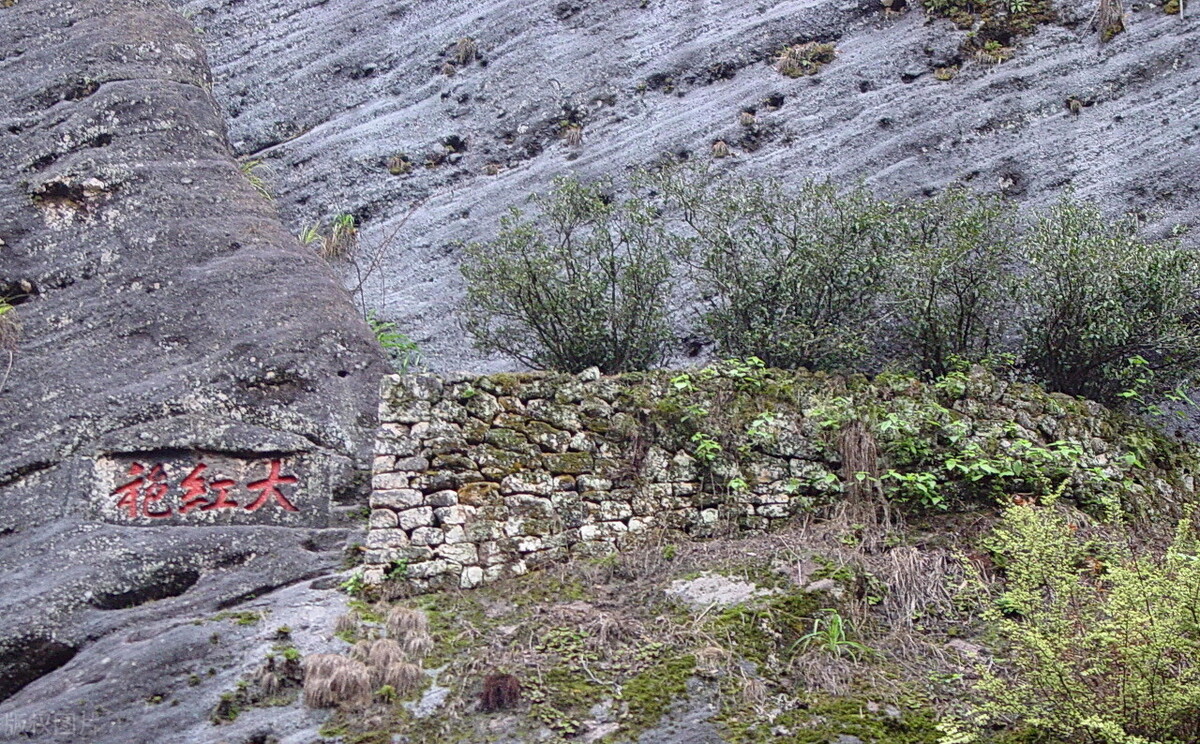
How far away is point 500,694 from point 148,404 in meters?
4.02

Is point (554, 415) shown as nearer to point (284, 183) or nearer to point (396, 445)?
point (396, 445)

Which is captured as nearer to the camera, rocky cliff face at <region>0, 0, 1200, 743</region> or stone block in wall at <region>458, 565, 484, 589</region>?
stone block in wall at <region>458, 565, 484, 589</region>

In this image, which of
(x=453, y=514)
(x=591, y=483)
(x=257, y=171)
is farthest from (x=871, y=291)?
(x=257, y=171)

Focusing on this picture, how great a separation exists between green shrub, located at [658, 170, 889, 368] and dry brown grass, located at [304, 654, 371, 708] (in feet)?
13.9

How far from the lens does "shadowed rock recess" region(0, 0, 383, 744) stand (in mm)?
7141

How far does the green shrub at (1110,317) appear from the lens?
30.1 ft

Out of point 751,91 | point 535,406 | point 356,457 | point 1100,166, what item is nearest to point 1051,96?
point 1100,166

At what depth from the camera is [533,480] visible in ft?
26.0

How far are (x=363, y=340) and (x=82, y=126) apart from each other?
3945mm

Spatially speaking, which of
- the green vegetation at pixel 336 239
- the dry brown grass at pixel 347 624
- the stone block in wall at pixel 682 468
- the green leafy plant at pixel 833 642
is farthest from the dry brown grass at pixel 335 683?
the green vegetation at pixel 336 239

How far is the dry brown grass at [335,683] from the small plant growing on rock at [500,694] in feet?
2.04

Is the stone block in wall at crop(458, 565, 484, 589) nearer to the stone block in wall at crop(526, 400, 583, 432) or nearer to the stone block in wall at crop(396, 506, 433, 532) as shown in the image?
the stone block in wall at crop(396, 506, 433, 532)

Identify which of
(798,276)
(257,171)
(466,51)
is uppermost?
(466,51)

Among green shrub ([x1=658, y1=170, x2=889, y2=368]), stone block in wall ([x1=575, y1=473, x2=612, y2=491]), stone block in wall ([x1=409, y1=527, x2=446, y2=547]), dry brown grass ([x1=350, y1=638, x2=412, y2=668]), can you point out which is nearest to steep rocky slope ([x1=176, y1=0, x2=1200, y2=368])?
green shrub ([x1=658, y1=170, x2=889, y2=368])
